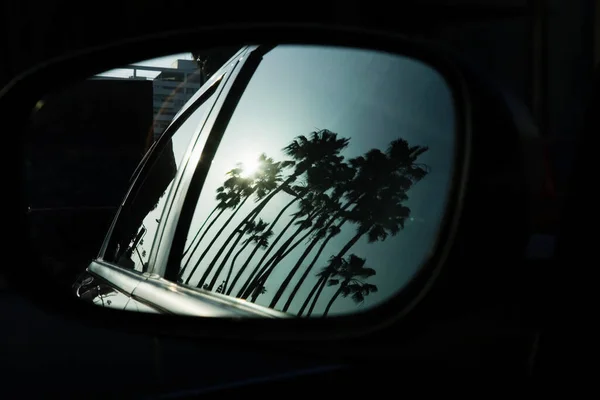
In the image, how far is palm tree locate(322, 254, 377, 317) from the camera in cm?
158

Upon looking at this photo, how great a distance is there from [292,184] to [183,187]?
551 mm

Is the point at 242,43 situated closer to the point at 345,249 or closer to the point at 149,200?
the point at 345,249

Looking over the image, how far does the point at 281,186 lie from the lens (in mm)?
1881

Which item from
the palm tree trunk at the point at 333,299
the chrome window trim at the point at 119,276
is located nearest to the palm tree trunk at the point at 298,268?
the palm tree trunk at the point at 333,299

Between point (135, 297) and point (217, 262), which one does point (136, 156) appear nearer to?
point (135, 297)

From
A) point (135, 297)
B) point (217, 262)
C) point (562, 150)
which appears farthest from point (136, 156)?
point (562, 150)

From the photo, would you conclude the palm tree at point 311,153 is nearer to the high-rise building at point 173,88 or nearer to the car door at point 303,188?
the car door at point 303,188

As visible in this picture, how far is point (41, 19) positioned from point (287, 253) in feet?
20.9

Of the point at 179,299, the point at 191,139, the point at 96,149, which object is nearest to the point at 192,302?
the point at 179,299

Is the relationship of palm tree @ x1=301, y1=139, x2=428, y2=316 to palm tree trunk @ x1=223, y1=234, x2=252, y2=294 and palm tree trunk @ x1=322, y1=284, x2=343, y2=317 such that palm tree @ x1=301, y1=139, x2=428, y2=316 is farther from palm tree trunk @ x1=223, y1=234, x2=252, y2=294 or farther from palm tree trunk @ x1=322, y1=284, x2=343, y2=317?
palm tree trunk @ x1=223, y1=234, x2=252, y2=294

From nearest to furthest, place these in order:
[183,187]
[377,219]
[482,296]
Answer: [482,296] → [377,219] → [183,187]

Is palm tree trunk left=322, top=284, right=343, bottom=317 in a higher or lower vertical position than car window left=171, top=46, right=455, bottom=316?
lower

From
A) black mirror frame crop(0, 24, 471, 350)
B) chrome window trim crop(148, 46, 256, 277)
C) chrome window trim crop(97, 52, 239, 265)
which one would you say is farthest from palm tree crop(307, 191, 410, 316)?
chrome window trim crop(97, 52, 239, 265)

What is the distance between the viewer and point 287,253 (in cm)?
182
